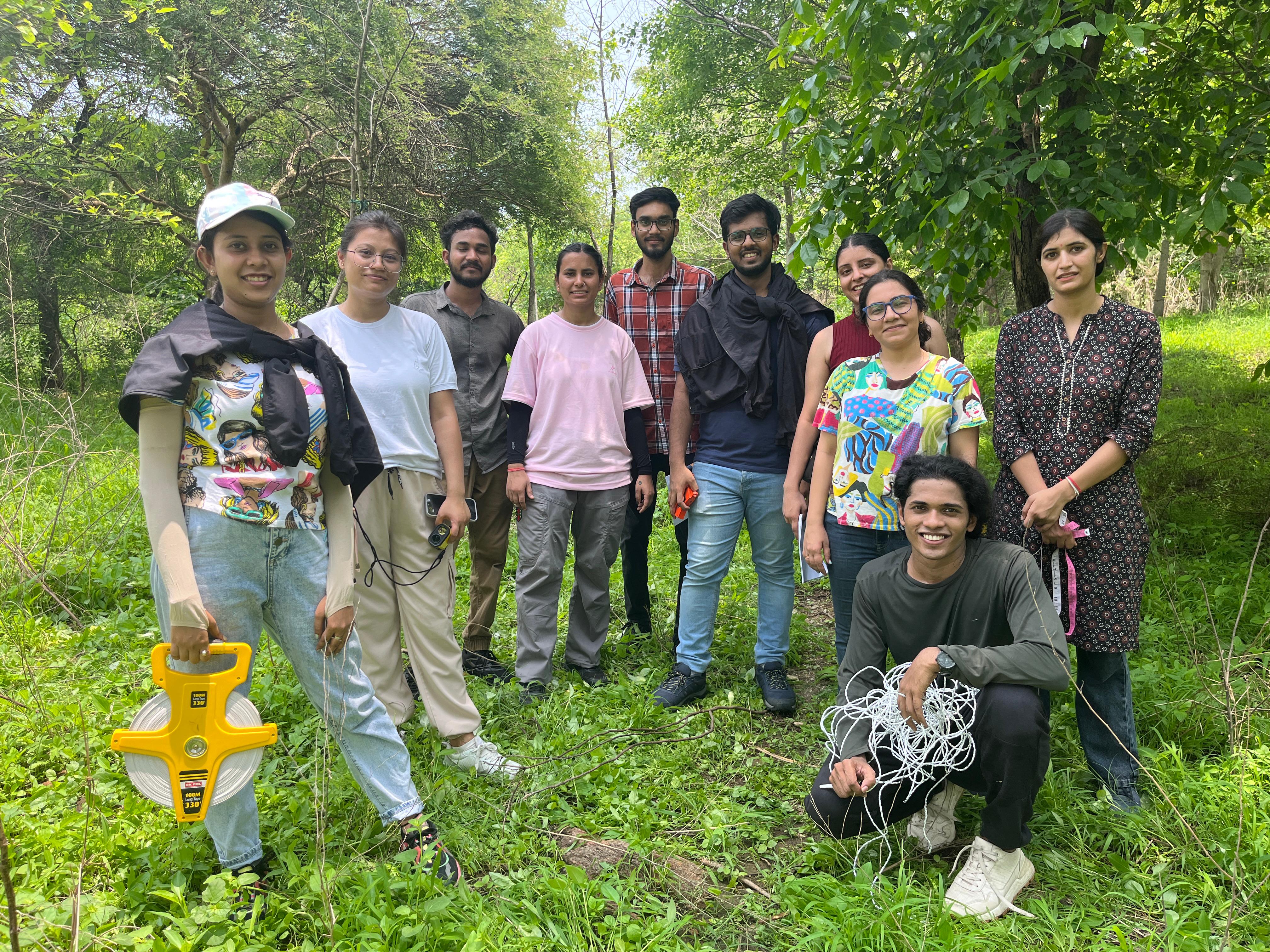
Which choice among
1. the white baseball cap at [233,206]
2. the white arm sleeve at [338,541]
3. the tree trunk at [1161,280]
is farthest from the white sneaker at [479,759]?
the tree trunk at [1161,280]

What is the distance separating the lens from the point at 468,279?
3824mm

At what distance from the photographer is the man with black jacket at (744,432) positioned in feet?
11.7

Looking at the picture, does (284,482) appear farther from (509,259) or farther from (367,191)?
(509,259)

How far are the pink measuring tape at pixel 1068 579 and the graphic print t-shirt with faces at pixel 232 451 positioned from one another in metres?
2.37

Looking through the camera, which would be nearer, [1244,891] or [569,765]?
[1244,891]

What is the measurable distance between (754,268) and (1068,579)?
5.95 ft

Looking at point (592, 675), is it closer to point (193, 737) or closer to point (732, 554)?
point (732, 554)

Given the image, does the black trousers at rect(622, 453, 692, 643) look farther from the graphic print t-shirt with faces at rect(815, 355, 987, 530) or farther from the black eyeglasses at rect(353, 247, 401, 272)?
the black eyeglasses at rect(353, 247, 401, 272)

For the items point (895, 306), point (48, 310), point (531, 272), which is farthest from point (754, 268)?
point (48, 310)

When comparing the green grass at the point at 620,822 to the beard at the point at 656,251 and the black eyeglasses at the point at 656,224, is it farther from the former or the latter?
the black eyeglasses at the point at 656,224

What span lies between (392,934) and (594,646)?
1.89 meters

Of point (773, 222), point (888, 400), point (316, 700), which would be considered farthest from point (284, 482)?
point (773, 222)

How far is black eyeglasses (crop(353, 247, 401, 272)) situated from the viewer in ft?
9.80

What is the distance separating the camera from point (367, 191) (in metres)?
8.56
